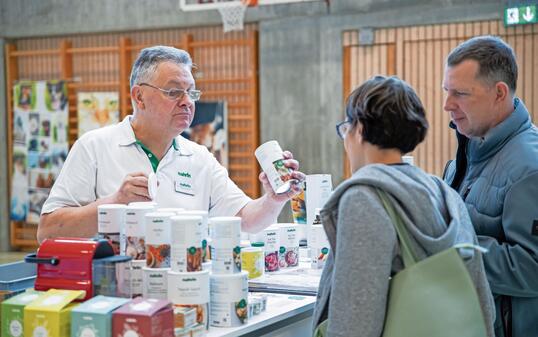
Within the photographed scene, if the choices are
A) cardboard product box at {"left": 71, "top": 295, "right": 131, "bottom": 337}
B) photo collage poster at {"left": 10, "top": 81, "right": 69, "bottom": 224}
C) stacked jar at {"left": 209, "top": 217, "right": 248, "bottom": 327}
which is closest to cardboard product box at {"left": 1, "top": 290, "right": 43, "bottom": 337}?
cardboard product box at {"left": 71, "top": 295, "right": 131, "bottom": 337}

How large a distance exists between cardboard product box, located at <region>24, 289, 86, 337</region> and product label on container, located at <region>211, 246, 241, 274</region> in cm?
42

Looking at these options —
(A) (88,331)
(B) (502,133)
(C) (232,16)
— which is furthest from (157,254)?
(C) (232,16)

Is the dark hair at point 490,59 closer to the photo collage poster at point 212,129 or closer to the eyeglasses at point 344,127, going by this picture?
the eyeglasses at point 344,127

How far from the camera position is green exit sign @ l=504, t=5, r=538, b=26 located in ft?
22.1

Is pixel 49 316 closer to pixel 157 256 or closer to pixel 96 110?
pixel 157 256

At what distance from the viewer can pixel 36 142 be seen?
914 cm

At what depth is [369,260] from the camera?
1810mm

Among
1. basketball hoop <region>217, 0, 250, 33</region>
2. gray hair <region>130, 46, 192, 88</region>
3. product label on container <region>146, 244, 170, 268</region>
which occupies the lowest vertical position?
product label on container <region>146, 244, 170, 268</region>

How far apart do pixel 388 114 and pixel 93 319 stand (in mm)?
928

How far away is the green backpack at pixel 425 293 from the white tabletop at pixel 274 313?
1.52 ft

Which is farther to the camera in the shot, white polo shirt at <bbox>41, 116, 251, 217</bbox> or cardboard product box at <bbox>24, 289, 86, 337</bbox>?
white polo shirt at <bbox>41, 116, 251, 217</bbox>

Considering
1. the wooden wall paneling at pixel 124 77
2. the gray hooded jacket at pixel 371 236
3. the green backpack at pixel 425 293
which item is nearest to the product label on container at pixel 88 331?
the gray hooded jacket at pixel 371 236

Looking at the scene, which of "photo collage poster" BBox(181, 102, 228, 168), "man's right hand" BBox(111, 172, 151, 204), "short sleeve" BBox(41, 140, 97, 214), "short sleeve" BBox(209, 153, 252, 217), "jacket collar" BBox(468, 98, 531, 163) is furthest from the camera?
"photo collage poster" BBox(181, 102, 228, 168)

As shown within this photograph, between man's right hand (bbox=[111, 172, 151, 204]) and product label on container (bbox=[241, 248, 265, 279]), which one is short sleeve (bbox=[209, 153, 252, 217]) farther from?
man's right hand (bbox=[111, 172, 151, 204])
